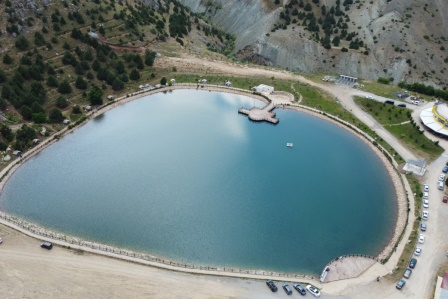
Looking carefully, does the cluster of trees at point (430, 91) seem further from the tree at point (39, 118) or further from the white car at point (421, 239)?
the tree at point (39, 118)

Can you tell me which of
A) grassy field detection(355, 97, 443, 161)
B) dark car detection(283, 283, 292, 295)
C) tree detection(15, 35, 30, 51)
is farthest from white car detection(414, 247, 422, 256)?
tree detection(15, 35, 30, 51)

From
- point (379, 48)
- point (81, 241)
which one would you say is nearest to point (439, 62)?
point (379, 48)

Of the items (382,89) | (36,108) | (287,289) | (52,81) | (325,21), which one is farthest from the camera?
(325,21)

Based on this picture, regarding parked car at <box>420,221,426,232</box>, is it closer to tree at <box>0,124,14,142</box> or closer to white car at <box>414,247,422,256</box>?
white car at <box>414,247,422,256</box>

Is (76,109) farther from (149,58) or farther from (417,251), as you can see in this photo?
(417,251)

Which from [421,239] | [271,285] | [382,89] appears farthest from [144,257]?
[382,89]
